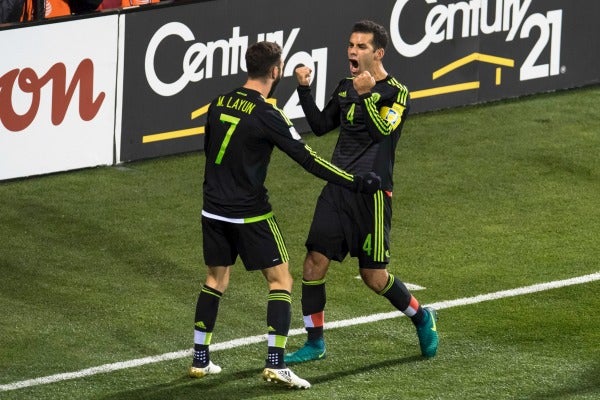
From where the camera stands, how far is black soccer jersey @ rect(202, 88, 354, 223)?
8.63 meters

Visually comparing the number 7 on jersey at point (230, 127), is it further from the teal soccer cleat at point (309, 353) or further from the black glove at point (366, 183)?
the teal soccer cleat at point (309, 353)

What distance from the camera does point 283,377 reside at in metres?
8.65

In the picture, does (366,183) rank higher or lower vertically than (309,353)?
higher

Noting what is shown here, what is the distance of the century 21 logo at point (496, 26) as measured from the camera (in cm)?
1502

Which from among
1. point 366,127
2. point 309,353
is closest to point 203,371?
point 309,353

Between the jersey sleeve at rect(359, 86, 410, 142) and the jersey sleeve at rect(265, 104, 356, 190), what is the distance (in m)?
0.44

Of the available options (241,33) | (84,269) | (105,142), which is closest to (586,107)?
(241,33)

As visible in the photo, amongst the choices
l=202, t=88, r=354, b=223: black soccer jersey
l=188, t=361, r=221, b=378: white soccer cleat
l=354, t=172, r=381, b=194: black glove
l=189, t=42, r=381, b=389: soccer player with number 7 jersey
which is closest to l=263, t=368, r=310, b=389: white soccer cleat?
l=189, t=42, r=381, b=389: soccer player with number 7 jersey

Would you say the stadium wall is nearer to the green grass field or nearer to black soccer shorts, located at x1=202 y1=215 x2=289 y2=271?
the green grass field

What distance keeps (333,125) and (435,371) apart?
5.42 ft

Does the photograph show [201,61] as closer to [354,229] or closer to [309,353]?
[354,229]

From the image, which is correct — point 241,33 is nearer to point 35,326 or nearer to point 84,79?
point 84,79

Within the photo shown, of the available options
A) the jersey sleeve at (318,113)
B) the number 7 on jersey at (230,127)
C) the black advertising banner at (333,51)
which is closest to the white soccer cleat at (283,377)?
the number 7 on jersey at (230,127)

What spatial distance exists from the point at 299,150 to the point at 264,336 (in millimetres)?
1674
